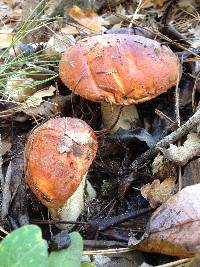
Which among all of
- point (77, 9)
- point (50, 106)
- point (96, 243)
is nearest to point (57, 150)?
point (96, 243)

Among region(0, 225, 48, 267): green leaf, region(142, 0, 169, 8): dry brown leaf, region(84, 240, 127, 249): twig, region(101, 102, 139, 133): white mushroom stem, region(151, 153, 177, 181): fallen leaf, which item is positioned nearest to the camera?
region(0, 225, 48, 267): green leaf

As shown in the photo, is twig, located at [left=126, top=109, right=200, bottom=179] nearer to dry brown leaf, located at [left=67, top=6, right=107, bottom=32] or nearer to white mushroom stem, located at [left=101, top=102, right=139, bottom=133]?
white mushroom stem, located at [left=101, top=102, right=139, bottom=133]

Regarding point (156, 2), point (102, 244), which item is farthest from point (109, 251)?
point (156, 2)

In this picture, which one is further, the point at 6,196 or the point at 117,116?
the point at 117,116

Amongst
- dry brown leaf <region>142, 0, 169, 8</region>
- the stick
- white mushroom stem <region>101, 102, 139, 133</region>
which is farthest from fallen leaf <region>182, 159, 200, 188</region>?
dry brown leaf <region>142, 0, 169, 8</region>

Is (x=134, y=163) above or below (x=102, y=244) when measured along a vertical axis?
above

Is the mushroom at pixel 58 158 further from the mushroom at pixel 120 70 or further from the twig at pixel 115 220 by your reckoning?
the mushroom at pixel 120 70

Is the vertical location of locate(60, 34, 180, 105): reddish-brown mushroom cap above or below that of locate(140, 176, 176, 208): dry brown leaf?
above

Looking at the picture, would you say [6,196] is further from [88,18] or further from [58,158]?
[88,18]
